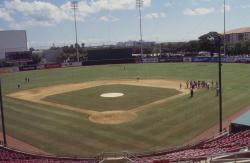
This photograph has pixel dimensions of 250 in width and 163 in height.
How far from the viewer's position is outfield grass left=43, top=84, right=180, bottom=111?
37.8m

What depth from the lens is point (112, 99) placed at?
41375mm

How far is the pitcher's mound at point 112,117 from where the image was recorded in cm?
3127

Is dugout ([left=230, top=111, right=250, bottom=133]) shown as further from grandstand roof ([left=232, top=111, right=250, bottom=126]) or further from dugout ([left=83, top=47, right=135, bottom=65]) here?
dugout ([left=83, top=47, right=135, bottom=65])

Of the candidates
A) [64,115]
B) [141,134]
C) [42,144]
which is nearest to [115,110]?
[64,115]

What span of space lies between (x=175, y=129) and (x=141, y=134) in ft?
10.1

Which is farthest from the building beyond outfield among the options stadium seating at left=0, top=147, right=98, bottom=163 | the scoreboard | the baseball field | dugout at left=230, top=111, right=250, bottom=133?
dugout at left=230, top=111, right=250, bottom=133

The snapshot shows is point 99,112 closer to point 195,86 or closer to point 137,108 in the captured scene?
point 137,108

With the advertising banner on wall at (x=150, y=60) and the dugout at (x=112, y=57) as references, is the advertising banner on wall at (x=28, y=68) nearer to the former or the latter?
the dugout at (x=112, y=57)

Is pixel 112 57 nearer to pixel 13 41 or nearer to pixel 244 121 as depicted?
pixel 13 41

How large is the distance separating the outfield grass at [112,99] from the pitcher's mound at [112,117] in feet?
6.27

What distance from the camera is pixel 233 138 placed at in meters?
22.1

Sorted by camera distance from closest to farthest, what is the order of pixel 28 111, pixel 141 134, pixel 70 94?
pixel 141 134, pixel 28 111, pixel 70 94

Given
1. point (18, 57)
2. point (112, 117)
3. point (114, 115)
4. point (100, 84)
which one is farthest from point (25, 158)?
point (18, 57)

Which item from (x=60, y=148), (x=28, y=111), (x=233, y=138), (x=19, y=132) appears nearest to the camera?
(x=233, y=138)
